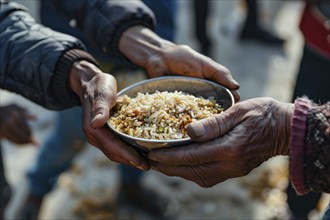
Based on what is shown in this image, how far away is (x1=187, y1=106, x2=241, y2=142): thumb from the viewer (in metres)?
1.54

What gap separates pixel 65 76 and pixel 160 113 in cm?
47

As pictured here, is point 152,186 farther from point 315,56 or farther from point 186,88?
point 186,88

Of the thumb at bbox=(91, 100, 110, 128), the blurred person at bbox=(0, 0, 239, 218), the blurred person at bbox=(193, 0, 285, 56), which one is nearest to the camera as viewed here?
the thumb at bbox=(91, 100, 110, 128)

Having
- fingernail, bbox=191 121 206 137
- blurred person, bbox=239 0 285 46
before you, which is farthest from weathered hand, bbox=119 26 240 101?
blurred person, bbox=239 0 285 46

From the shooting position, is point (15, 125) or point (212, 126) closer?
point (212, 126)

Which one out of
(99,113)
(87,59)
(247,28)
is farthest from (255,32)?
(99,113)

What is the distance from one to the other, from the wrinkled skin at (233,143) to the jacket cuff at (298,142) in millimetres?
67

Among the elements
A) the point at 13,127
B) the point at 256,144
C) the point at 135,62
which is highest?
the point at 256,144

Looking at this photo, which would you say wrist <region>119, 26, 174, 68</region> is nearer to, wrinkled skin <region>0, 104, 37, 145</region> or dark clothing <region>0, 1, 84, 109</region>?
dark clothing <region>0, 1, 84, 109</region>

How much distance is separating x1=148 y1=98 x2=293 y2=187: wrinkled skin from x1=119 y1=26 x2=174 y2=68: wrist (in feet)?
2.05

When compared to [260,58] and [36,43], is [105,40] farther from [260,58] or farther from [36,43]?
[260,58]

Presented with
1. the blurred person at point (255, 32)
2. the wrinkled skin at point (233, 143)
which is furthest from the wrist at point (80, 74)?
the blurred person at point (255, 32)

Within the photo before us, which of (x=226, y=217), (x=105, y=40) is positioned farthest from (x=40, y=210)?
(x=105, y=40)

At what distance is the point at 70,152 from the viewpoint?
295 centimetres
